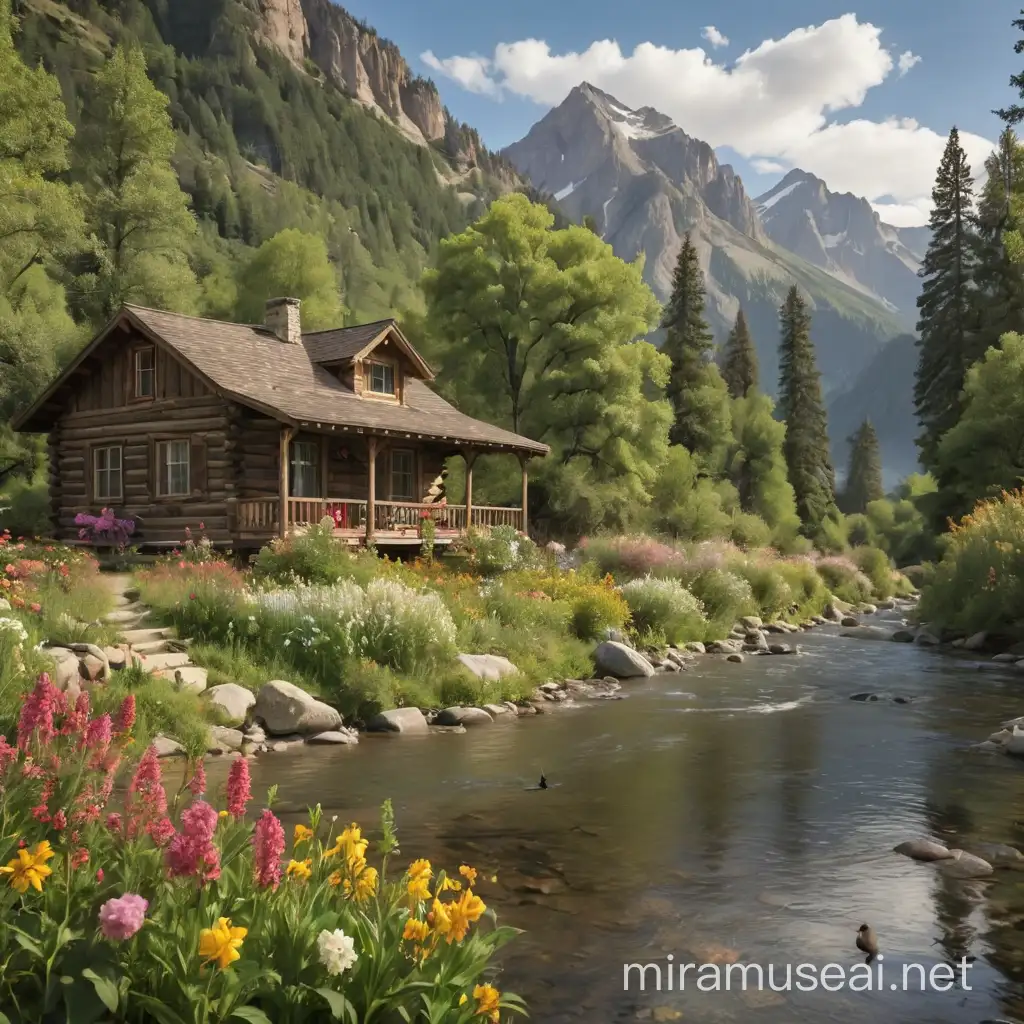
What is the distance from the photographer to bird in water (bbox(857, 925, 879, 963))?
6230 mm

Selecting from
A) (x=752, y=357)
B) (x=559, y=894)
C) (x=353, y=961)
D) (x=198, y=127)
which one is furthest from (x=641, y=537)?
(x=198, y=127)

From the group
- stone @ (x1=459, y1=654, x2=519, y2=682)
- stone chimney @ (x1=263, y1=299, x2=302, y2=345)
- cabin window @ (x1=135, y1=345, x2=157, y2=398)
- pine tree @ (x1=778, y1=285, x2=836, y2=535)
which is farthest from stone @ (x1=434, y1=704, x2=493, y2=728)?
pine tree @ (x1=778, y1=285, x2=836, y2=535)

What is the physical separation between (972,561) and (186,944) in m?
24.3

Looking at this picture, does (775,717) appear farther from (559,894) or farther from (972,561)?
(972,561)

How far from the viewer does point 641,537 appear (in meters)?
29.5

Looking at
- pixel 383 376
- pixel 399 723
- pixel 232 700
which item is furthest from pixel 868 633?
pixel 232 700

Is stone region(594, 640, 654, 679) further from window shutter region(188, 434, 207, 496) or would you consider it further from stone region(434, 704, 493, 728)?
window shutter region(188, 434, 207, 496)

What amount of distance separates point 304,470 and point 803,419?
42330 millimetres

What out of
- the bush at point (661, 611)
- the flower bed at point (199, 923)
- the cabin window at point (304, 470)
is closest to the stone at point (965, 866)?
the flower bed at point (199, 923)

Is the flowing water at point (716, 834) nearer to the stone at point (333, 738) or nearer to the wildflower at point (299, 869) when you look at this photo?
the stone at point (333, 738)

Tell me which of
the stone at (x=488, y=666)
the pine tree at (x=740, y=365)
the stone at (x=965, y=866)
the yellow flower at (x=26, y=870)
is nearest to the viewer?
the yellow flower at (x=26, y=870)

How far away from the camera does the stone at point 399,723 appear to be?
1383 centimetres

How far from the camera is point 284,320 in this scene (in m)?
29.1

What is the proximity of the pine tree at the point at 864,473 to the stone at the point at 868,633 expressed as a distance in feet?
202
